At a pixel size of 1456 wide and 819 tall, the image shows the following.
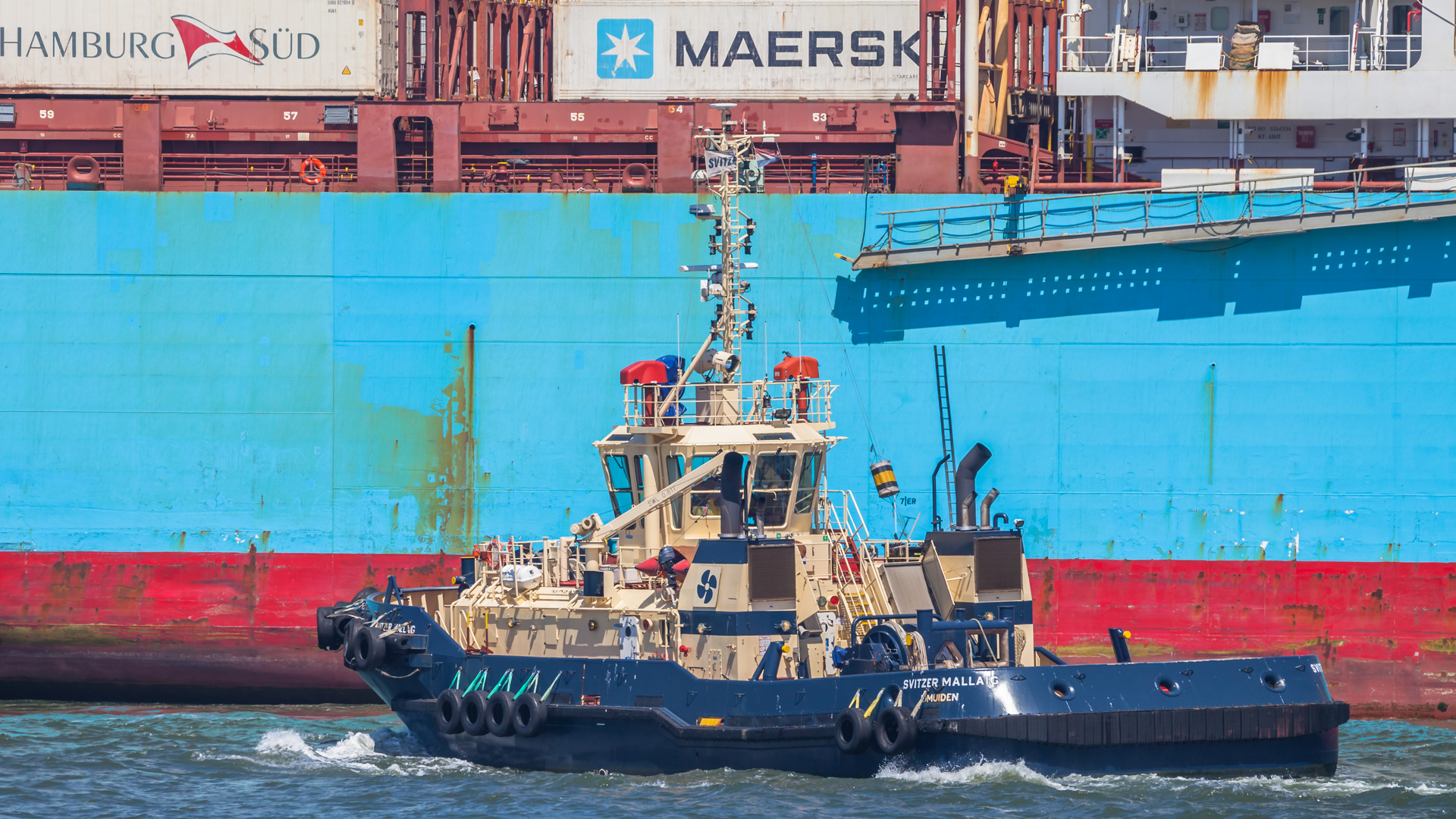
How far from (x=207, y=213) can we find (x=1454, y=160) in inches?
612

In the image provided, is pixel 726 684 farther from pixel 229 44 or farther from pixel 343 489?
pixel 229 44

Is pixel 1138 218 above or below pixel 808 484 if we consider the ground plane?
above

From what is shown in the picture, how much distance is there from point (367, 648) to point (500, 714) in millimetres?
1759

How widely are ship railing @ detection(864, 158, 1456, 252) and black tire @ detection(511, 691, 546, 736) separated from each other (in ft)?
24.7

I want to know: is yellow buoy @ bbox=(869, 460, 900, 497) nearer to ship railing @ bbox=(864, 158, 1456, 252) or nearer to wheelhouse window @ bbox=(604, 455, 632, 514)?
wheelhouse window @ bbox=(604, 455, 632, 514)

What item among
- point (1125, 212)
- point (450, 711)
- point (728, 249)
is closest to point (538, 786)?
point (450, 711)

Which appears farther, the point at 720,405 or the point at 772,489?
the point at 720,405

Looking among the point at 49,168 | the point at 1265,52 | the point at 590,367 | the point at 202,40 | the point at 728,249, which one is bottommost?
the point at 590,367

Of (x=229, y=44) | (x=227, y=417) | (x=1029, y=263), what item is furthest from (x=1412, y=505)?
A: (x=229, y=44)

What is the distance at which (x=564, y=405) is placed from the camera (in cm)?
2047

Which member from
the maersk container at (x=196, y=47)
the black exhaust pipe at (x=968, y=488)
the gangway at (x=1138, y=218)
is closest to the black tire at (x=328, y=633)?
the black exhaust pipe at (x=968, y=488)

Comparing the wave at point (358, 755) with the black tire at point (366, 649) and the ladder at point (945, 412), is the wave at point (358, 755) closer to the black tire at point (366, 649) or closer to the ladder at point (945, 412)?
the black tire at point (366, 649)

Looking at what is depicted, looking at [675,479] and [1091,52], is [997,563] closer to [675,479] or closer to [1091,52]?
[675,479]

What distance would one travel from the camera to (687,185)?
21156 mm
